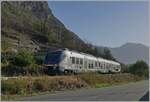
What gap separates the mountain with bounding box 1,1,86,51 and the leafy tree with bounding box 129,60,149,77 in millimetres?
14107

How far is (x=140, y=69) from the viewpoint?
9769 cm

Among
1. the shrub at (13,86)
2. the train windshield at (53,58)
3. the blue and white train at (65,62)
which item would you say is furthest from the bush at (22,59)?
the shrub at (13,86)

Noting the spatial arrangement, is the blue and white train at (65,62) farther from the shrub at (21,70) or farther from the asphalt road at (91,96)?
the asphalt road at (91,96)

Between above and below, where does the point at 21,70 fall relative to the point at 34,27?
below

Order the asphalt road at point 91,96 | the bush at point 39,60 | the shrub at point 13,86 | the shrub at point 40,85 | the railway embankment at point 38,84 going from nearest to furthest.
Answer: the asphalt road at point 91,96, the shrub at point 13,86, the railway embankment at point 38,84, the shrub at point 40,85, the bush at point 39,60

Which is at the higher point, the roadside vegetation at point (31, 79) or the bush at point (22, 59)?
the bush at point (22, 59)

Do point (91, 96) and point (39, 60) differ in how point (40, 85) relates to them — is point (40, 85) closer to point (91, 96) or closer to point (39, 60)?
point (91, 96)

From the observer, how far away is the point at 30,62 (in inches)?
1521

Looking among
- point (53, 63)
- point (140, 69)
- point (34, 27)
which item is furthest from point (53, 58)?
point (34, 27)

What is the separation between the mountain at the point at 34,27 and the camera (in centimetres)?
8962

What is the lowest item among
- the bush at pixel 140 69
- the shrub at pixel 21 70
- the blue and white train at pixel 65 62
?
the shrub at pixel 21 70

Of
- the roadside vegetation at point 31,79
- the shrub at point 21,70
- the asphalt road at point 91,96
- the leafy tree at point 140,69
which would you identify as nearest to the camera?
the asphalt road at point 91,96

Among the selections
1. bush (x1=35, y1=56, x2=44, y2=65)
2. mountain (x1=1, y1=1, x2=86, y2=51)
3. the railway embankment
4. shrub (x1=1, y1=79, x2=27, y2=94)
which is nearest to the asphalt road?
the railway embankment

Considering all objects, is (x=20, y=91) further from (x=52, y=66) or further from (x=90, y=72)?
(x=90, y=72)
